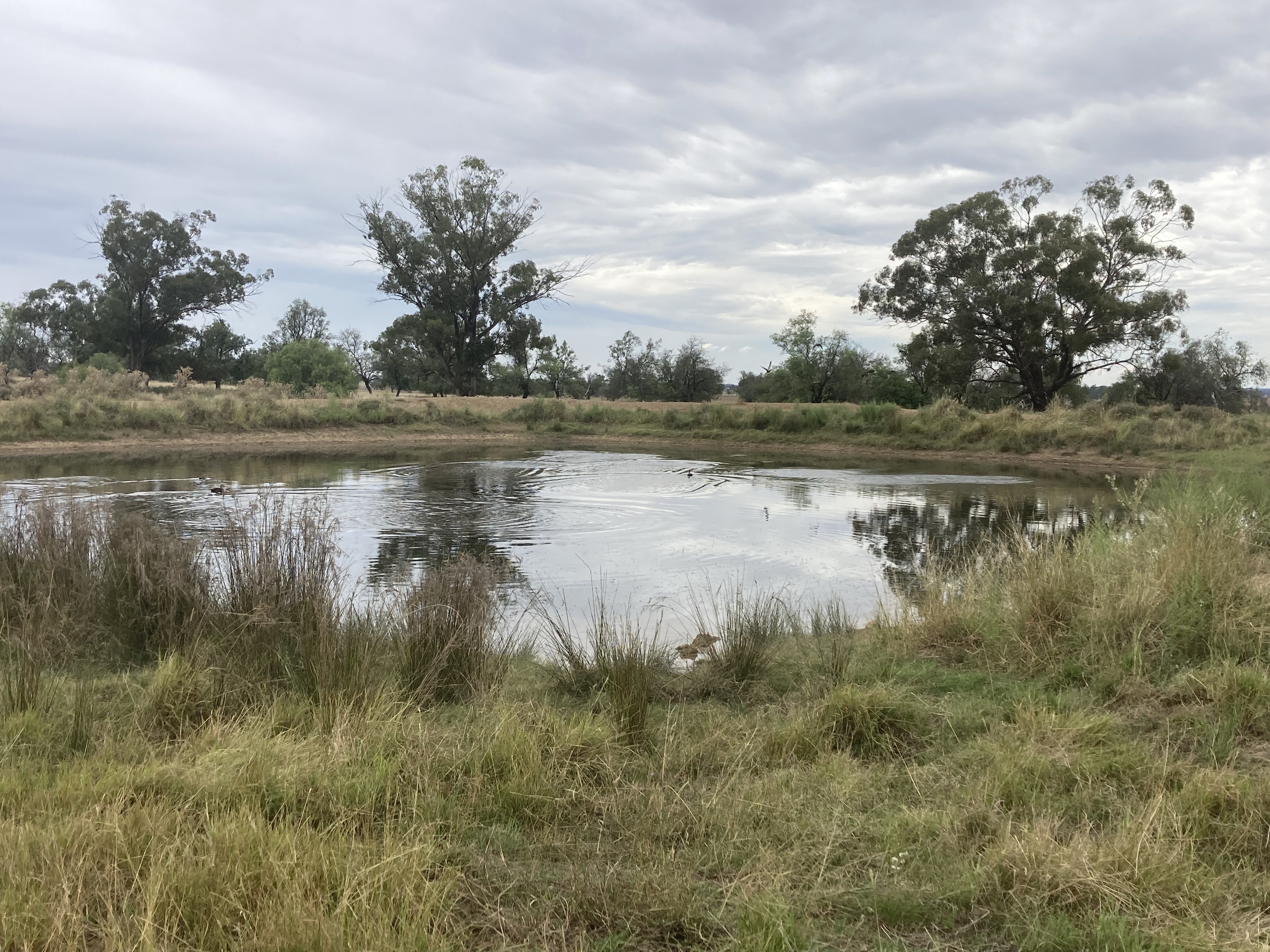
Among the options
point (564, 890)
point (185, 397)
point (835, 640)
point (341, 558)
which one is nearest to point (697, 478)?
point (341, 558)

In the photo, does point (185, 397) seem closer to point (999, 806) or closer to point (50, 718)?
point (50, 718)

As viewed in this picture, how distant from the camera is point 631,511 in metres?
15.6

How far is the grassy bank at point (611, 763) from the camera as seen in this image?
2682 millimetres

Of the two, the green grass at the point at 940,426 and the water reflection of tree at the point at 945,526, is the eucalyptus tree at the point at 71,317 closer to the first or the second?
the green grass at the point at 940,426

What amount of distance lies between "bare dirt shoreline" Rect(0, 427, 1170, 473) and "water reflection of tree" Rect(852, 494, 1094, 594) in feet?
30.3

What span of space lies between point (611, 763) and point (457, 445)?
31.1m

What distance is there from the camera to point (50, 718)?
171 inches

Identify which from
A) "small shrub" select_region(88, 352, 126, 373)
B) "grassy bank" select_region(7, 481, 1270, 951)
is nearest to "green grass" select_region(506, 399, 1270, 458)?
"grassy bank" select_region(7, 481, 1270, 951)

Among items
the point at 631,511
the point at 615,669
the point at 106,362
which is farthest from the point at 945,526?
the point at 106,362

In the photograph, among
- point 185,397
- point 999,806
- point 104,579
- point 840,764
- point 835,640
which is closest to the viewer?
point 999,806

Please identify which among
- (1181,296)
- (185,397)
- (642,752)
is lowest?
(642,752)

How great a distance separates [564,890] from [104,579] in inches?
212

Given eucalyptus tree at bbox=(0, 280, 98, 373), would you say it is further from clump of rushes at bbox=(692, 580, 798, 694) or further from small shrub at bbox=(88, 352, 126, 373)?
clump of rushes at bbox=(692, 580, 798, 694)

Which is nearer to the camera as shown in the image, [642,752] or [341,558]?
[642,752]
